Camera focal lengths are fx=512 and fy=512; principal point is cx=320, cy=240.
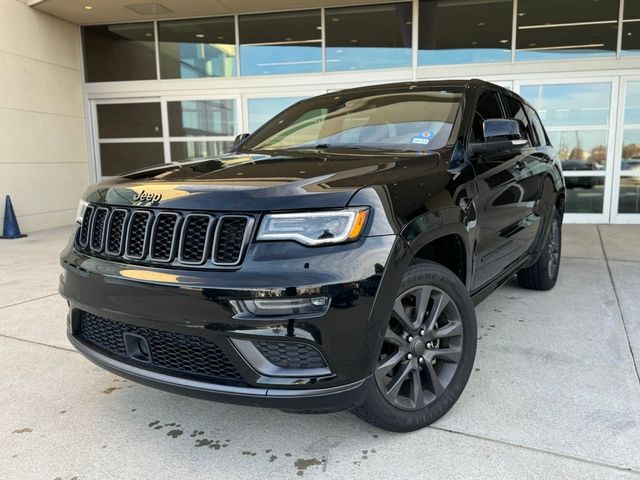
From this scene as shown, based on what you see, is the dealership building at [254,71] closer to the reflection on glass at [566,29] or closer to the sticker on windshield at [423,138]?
the reflection on glass at [566,29]

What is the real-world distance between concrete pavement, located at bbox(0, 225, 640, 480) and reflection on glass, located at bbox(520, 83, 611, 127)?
20.2ft

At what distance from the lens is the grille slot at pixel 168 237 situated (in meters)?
2.01

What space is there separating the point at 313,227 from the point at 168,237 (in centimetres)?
63

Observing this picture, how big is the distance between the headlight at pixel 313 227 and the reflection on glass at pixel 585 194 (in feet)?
27.8

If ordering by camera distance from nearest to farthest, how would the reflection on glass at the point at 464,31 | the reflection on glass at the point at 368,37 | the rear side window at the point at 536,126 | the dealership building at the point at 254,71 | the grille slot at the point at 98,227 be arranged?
the grille slot at the point at 98,227, the rear side window at the point at 536,126, the dealership building at the point at 254,71, the reflection on glass at the point at 464,31, the reflection on glass at the point at 368,37

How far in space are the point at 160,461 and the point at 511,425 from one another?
1.66m

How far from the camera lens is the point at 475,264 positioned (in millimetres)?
2941

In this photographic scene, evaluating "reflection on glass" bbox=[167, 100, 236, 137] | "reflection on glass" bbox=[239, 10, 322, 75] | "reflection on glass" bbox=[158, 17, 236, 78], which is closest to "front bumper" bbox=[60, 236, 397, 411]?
"reflection on glass" bbox=[239, 10, 322, 75]

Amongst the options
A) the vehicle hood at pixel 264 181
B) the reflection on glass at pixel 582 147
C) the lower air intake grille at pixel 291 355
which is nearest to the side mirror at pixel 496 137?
the vehicle hood at pixel 264 181

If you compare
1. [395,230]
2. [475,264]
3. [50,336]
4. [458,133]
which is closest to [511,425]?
[475,264]

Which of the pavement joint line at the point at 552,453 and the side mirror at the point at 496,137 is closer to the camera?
the pavement joint line at the point at 552,453

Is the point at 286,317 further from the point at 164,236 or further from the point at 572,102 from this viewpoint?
the point at 572,102

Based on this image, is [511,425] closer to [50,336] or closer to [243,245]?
[243,245]

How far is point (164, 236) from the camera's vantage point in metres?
2.15
